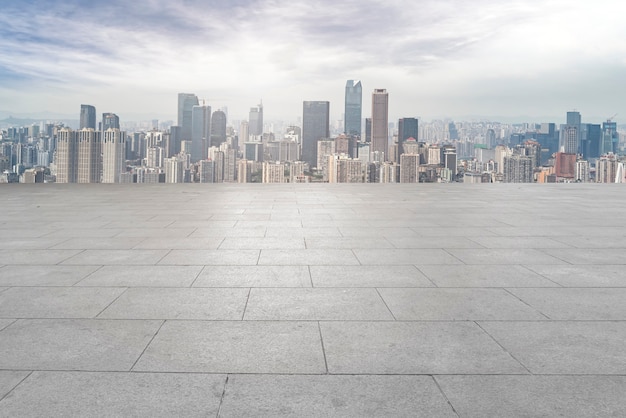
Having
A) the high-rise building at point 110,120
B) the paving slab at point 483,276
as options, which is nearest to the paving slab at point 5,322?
the paving slab at point 483,276

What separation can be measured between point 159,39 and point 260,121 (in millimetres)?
120263

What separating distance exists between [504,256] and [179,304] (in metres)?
6.04

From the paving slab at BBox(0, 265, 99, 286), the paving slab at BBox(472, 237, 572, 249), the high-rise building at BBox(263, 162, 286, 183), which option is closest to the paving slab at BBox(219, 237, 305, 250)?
the paving slab at BBox(0, 265, 99, 286)

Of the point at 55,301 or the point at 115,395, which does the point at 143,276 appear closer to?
the point at 55,301

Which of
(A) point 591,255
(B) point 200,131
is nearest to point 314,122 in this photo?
(B) point 200,131

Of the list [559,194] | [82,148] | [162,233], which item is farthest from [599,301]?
[82,148]

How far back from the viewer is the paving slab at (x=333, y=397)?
3.77m

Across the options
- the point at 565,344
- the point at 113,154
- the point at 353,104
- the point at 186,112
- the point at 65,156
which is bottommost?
the point at 565,344

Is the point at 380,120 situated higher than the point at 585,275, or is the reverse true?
the point at 380,120

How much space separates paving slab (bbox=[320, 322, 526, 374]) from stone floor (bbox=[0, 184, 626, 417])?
0.9 inches

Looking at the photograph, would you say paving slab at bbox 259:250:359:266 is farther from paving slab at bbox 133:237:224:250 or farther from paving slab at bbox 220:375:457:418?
paving slab at bbox 220:375:457:418

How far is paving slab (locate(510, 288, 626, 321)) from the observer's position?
6113mm

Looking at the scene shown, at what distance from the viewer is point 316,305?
6.44 metres

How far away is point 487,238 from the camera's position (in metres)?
11.6
